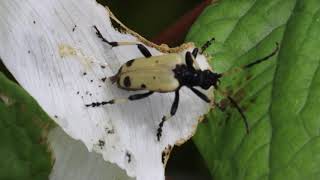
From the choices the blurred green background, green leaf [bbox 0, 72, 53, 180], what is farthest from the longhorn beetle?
the blurred green background

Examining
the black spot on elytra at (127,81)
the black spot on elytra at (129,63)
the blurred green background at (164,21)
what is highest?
the black spot on elytra at (129,63)

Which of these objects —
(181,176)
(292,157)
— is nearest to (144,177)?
(292,157)

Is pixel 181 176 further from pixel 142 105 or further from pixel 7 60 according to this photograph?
pixel 7 60

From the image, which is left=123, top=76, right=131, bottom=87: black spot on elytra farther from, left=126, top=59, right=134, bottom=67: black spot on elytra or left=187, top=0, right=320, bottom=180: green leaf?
left=187, top=0, right=320, bottom=180: green leaf

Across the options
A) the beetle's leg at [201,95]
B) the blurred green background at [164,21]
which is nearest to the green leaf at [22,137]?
the beetle's leg at [201,95]

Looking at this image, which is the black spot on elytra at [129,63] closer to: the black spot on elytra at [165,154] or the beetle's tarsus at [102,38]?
the beetle's tarsus at [102,38]

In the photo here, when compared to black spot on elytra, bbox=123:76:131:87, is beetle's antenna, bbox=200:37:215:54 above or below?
Result: below

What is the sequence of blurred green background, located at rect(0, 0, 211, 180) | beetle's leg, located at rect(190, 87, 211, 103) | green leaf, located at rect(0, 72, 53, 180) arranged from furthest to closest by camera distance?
blurred green background, located at rect(0, 0, 211, 180), green leaf, located at rect(0, 72, 53, 180), beetle's leg, located at rect(190, 87, 211, 103)

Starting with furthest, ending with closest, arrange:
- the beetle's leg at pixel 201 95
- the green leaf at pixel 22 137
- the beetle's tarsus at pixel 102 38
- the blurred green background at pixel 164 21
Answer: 1. the blurred green background at pixel 164 21
2. the green leaf at pixel 22 137
3. the beetle's leg at pixel 201 95
4. the beetle's tarsus at pixel 102 38
